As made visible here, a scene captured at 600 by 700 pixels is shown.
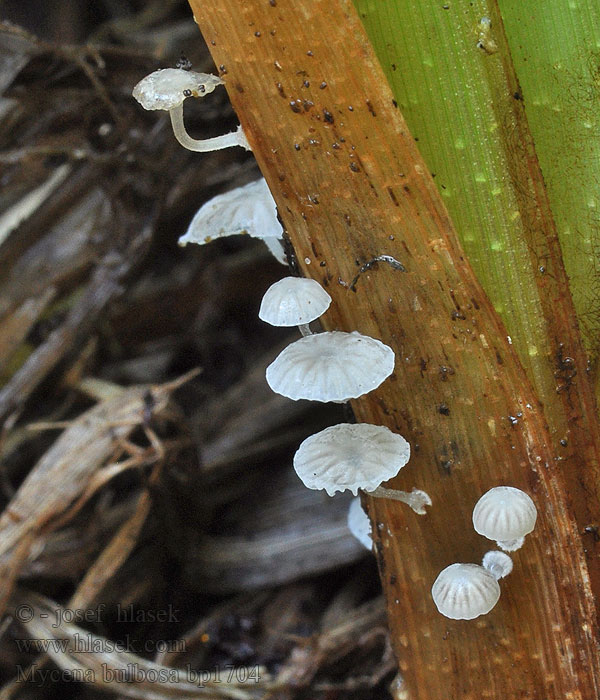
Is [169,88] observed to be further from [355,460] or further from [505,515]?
[505,515]

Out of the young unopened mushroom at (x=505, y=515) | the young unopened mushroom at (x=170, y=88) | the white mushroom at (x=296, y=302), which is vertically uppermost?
the young unopened mushroom at (x=170, y=88)

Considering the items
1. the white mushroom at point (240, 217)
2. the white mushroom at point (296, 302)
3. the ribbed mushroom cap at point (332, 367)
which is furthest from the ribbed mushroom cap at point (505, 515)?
the white mushroom at point (240, 217)

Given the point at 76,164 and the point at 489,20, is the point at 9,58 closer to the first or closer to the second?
the point at 76,164

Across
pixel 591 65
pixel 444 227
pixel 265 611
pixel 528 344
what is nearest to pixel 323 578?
pixel 265 611

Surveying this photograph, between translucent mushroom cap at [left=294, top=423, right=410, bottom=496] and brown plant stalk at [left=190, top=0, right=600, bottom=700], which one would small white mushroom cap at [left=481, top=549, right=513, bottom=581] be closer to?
brown plant stalk at [left=190, top=0, right=600, bottom=700]

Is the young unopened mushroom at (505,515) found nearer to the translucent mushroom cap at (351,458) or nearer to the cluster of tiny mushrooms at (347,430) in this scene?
the cluster of tiny mushrooms at (347,430)

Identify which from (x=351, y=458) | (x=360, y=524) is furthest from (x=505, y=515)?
(x=360, y=524)
